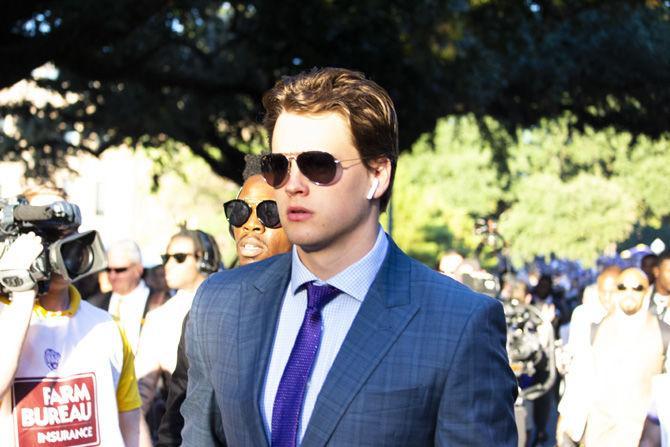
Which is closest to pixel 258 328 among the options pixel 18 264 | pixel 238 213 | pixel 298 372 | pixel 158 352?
pixel 298 372

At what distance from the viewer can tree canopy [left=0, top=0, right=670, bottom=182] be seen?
14.5 metres

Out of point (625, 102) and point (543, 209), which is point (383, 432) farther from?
point (543, 209)

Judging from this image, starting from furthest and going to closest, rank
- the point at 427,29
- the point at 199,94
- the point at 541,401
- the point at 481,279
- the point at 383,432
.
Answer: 1. the point at 199,94
2. the point at 427,29
3. the point at 541,401
4. the point at 481,279
5. the point at 383,432

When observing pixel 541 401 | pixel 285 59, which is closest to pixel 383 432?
pixel 541 401

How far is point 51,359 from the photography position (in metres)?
4.42

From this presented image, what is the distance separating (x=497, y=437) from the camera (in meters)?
2.68

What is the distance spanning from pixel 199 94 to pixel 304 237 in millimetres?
16274

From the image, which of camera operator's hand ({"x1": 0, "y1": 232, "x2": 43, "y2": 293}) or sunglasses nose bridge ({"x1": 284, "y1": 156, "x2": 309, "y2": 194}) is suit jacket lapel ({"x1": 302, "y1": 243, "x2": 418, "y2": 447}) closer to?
sunglasses nose bridge ({"x1": 284, "y1": 156, "x2": 309, "y2": 194})

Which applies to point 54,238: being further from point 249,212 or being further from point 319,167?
point 319,167

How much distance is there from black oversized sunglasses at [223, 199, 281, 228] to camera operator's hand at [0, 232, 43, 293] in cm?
98

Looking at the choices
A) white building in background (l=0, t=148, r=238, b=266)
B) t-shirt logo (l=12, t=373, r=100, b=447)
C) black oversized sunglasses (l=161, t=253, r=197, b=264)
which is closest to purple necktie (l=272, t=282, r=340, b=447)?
t-shirt logo (l=12, t=373, r=100, b=447)

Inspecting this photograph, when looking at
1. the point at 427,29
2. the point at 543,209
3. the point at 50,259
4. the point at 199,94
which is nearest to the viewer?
the point at 50,259

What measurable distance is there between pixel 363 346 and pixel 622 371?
6.45m

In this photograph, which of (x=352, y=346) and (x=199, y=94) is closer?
(x=352, y=346)
